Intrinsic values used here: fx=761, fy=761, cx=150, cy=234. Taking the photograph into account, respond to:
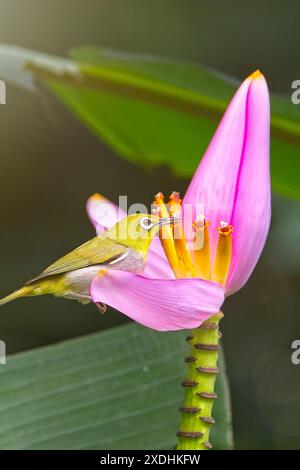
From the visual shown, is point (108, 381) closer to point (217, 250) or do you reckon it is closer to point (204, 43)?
point (217, 250)

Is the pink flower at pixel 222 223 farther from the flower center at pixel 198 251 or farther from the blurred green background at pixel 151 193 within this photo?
the blurred green background at pixel 151 193

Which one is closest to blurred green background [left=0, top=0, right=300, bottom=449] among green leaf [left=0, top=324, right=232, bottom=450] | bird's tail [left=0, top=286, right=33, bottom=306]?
green leaf [left=0, top=324, right=232, bottom=450]

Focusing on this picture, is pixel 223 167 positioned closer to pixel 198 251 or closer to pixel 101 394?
pixel 198 251

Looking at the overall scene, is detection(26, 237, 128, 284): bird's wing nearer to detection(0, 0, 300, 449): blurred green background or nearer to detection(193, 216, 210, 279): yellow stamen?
detection(193, 216, 210, 279): yellow stamen

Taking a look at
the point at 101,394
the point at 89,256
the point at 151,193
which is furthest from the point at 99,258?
the point at 151,193

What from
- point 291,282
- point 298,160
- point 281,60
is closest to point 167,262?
point 298,160
